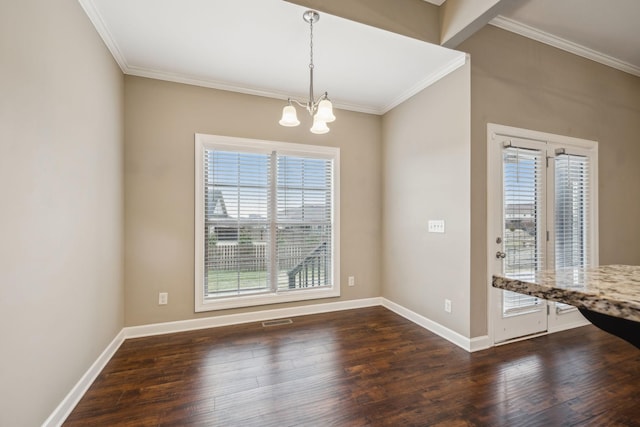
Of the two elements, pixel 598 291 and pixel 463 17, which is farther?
pixel 463 17

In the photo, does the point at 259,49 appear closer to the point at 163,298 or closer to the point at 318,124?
the point at 318,124

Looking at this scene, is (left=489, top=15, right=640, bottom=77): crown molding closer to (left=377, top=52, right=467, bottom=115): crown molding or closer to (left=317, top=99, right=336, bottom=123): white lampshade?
(left=377, top=52, right=467, bottom=115): crown molding

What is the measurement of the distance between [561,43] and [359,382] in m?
4.02

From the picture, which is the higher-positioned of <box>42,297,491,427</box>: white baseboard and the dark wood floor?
<box>42,297,491,427</box>: white baseboard

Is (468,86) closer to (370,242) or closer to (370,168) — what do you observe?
(370,168)

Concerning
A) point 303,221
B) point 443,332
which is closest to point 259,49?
point 303,221

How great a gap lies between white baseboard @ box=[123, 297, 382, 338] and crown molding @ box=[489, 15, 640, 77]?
11.6 ft

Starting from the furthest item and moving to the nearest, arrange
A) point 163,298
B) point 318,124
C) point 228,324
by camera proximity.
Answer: point 228,324
point 163,298
point 318,124

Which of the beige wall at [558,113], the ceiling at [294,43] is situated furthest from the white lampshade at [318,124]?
the beige wall at [558,113]

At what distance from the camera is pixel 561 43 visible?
3094mm

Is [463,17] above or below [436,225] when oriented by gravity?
above

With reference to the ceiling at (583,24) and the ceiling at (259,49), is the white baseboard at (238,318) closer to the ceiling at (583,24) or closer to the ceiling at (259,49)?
the ceiling at (259,49)

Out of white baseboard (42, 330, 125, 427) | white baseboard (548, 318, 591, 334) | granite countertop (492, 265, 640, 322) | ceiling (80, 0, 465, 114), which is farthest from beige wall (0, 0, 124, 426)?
white baseboard (548, 318, 591, 334)

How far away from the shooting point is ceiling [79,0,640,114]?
227 cm
